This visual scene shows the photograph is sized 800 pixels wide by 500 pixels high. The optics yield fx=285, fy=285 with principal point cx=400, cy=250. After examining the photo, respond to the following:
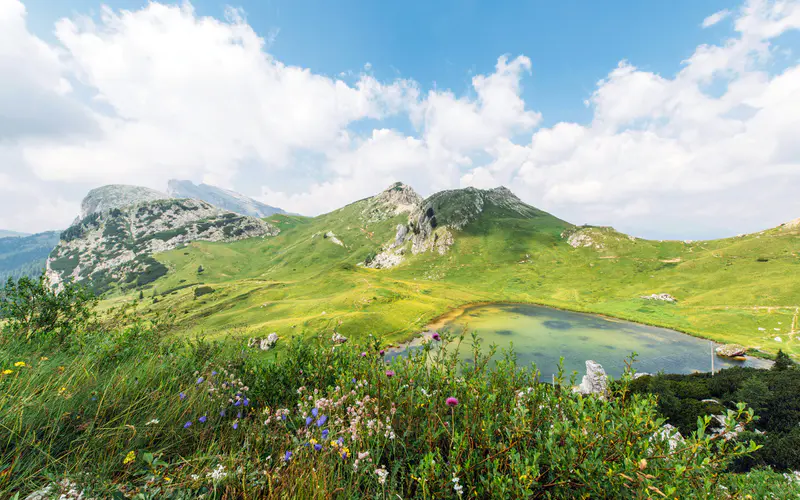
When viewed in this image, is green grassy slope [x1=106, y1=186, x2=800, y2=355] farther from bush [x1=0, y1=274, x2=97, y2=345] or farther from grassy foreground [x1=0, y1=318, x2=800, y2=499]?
grassy foreground [x1=0, y1=318, x2=800, y2=499]

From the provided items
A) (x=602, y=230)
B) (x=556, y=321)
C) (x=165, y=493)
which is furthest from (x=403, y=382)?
(x=602, y=230)

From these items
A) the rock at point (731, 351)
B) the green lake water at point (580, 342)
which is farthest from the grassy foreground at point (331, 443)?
the rock at point (731, 351)

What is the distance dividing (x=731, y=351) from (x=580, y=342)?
2127 centimetres

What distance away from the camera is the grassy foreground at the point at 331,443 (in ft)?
11.5

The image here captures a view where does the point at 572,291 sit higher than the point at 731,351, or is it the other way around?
the point at 572,291

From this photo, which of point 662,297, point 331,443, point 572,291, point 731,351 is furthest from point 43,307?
point 572,291

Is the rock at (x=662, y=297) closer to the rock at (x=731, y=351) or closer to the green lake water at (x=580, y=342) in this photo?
the green lake water at (x=580, y=342)

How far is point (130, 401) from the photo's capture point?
4.97 m

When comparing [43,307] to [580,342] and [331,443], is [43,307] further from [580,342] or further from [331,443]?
[580,342]

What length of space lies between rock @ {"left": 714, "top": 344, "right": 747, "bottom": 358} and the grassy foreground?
6024 cm

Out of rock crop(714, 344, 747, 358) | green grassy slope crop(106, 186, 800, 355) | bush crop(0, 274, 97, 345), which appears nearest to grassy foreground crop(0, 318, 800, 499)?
bush crop(0, 274, 97, 345)

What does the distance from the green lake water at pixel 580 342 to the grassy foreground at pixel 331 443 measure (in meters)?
30.3

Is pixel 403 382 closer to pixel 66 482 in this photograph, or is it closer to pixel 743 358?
pixel 66 482

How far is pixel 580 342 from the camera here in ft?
173
